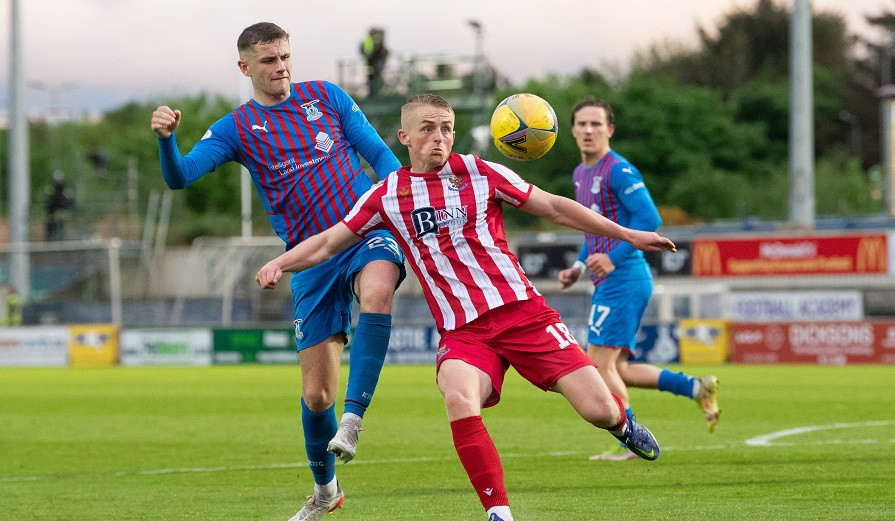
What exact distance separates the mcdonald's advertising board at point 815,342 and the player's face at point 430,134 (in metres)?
20.2

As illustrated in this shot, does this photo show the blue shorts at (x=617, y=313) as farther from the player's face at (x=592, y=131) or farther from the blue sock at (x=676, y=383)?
the player's face at (x=592, y=131)

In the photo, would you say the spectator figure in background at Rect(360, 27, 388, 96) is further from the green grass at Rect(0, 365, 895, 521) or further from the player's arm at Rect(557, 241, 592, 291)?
the player's arm at Rect(557, 241, 592, 291)

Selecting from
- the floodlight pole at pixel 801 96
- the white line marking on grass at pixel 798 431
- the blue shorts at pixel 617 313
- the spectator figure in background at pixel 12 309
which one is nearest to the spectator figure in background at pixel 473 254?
the blue shorts at pixel 617 313

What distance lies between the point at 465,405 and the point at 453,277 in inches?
25.5

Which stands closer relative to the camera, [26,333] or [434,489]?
[434,489]

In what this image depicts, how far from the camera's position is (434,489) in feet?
28.0

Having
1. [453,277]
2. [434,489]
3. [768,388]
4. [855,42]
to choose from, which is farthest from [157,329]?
[855,42]

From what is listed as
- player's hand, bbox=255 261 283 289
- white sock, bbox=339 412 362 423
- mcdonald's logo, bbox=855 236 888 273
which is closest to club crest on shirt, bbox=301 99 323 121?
player's hand, bbox=255 261 283 289

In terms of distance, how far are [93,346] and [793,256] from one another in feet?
53.1

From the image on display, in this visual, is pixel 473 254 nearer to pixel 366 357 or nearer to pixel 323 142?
pixel 366 357

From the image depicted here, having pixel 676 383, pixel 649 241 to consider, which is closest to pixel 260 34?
pixel 649 241

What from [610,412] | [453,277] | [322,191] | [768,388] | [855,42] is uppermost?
[855,42]

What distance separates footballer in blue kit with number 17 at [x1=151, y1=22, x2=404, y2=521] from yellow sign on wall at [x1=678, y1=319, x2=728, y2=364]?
19432mm

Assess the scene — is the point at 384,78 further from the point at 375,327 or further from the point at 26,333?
the point at 375,327
